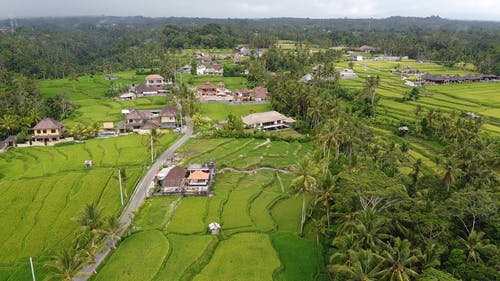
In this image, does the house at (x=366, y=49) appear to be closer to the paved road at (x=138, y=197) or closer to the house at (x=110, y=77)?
the house at (x=110, y=77)

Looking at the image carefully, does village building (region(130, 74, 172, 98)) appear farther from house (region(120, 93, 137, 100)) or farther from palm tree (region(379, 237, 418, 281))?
palm tree (region(379, 237, 418, 281))

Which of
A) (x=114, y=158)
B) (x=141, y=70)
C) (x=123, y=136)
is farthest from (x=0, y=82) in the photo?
(x=114, y=158)

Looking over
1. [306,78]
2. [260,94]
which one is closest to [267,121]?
[260,94]

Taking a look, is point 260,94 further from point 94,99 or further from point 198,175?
Result: point 198,175

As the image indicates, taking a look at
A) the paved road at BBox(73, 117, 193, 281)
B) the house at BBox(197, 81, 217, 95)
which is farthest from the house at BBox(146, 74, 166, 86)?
A: the paved road at BBox(73, 117, 193, 281)

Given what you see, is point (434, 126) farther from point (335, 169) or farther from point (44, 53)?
point (44, 53)
